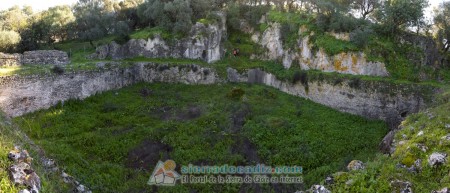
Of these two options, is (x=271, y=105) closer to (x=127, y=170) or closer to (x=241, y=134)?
(x=241, y=134)

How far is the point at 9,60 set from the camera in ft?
72.6

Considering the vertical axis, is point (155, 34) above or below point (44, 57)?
A: above

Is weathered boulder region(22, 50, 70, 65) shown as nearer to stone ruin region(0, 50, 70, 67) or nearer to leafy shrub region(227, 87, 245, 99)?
stone ruin region(0, 50, 70, 67)

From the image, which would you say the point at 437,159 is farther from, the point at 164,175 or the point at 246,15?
the point at 246,15

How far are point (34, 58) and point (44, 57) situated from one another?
0.63 meters

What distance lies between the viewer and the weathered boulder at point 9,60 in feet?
71.6

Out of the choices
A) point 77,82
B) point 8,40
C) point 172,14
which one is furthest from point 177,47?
point 8,40

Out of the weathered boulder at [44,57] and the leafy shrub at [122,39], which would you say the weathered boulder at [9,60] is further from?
the leafy shrub at [122,39]

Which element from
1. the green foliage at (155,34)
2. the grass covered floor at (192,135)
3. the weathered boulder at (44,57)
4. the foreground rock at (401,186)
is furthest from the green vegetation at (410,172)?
the green foliage at (155,34)

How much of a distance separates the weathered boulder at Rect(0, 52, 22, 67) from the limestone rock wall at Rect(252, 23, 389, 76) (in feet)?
62.2

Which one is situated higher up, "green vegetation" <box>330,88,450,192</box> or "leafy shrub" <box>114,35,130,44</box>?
"leafy shrub" <box>114,35,130,44</box>

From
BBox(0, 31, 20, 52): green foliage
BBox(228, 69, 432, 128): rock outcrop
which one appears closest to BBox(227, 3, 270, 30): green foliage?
BBox(228, 69, 432, 128): rock outcrop

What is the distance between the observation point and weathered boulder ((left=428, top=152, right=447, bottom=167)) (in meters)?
9.57

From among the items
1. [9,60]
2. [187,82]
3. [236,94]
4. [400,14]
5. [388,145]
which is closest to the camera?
[388,145]
